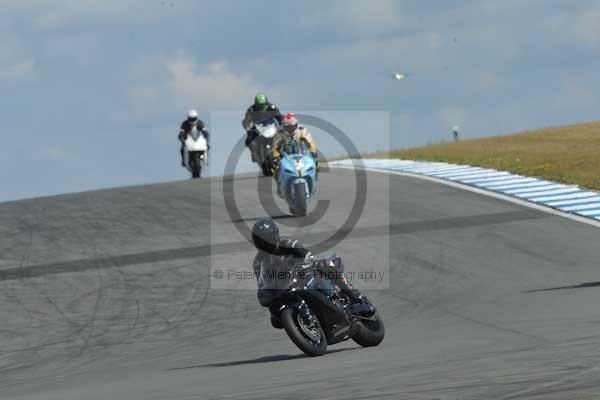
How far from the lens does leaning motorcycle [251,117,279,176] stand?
28.8 meters

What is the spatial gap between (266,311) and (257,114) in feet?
44.3

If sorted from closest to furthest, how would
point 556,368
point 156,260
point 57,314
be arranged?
point 556,368, point 57,314, point 156,260

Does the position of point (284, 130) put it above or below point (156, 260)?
above

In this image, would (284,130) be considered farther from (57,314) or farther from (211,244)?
(57,314)

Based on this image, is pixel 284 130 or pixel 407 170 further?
pixel 407 170

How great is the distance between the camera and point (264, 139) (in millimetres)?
28812

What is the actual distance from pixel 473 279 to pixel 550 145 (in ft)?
73.8

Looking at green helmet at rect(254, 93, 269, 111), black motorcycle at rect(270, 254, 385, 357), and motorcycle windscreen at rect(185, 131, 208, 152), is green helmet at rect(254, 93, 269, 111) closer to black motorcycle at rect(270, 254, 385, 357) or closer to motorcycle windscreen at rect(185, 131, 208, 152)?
motorcycle windscreen at rect(185, 131, 208, 152)

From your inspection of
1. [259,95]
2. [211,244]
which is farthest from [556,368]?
[259,95]

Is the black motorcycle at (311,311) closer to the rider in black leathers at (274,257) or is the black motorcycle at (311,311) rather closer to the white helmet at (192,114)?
the rider in black leathers at (274,257)

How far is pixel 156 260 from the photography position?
19562 mm

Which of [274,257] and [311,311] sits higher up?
[274,257]

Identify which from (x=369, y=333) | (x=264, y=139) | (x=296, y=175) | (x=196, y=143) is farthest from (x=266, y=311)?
(x=196, y=143)

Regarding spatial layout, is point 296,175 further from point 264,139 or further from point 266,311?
point 266,311
